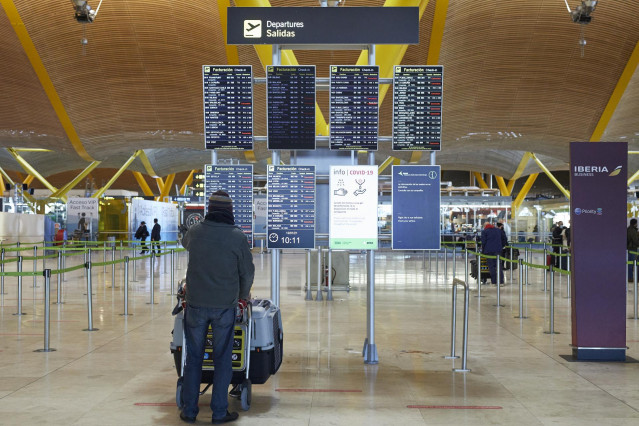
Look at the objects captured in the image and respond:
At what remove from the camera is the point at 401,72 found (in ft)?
26.7

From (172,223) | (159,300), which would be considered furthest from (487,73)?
(172,223)

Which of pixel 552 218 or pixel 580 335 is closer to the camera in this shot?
pixel 580 335

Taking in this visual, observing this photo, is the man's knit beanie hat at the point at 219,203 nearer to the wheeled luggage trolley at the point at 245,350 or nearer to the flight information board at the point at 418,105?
the wheeled luggage trolley at the point at 245,350

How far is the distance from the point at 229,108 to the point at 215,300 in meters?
3.19

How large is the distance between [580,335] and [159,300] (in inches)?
339

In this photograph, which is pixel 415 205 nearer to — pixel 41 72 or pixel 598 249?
pixel 598 249

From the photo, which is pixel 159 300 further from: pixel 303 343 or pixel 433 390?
pixel 433 390

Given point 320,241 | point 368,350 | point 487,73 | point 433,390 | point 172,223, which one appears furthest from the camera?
point 172,223

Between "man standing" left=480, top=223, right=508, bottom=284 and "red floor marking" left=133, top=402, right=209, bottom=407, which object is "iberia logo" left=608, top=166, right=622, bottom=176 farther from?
"man standing" left=480, top=223, right=508, bottom=284

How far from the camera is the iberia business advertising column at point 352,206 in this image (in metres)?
8.02

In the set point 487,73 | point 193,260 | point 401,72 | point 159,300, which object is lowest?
point 159,300

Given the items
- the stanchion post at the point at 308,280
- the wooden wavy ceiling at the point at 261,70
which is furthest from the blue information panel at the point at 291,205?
the wooden wavy ceiling at the point at 261,70

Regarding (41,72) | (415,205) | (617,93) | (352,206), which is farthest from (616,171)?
(41,72)

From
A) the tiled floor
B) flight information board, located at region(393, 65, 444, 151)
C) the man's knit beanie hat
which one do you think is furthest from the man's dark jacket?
flight information board, located at region(393, 65, 444, 151)
